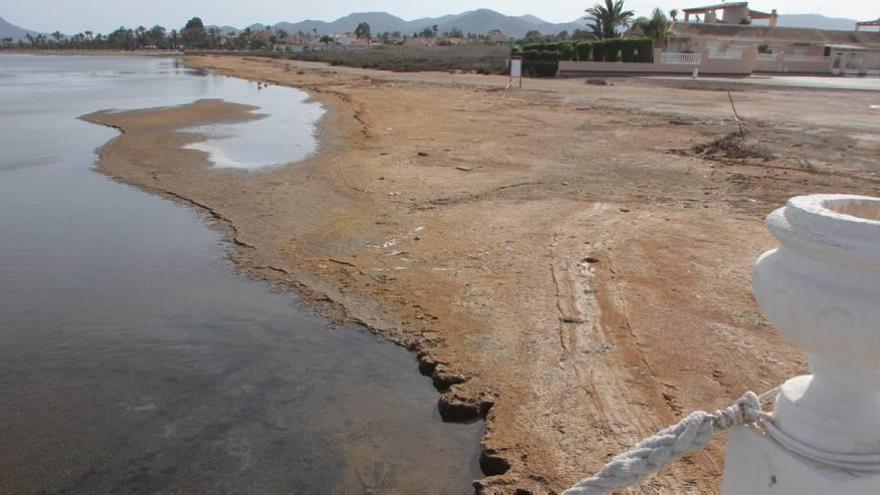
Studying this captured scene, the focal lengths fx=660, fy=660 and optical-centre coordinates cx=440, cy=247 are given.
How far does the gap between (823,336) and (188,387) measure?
15.3 ft

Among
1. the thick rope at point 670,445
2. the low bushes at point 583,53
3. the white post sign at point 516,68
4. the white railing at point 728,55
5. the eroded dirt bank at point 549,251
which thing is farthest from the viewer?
the white railing at point 728,55

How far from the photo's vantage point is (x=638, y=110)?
2020 centimetres

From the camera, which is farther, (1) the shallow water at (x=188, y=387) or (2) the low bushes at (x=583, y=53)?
(2) the low bushes at (x=583, y=53)

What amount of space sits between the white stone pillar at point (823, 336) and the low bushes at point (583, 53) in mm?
39025

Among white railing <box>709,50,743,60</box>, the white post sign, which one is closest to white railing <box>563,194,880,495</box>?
the white post sign

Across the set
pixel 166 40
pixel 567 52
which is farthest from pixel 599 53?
pixel 166 40

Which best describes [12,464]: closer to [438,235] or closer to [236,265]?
[236,265]

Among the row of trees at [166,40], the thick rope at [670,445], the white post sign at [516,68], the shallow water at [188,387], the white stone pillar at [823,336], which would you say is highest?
the row of trees at [166,40]

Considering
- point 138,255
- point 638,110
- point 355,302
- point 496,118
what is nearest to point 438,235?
point 355,302

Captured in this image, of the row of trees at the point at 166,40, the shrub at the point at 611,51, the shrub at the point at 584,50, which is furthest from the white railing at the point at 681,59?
the row of trees at the point at 166,40

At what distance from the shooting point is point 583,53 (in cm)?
4053

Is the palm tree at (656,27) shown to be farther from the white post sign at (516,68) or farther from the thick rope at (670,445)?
the thick rope at (670,445)

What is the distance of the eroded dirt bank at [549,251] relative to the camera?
431cm

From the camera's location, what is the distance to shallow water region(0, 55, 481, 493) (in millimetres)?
4152
